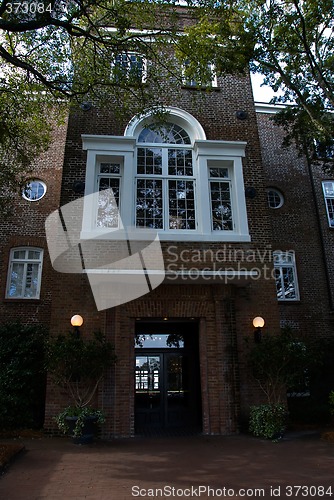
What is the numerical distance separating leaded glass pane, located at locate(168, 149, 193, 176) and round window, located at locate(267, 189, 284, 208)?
6275mm

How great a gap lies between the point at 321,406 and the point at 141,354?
575 centimetres

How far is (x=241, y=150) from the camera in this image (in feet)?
35.6

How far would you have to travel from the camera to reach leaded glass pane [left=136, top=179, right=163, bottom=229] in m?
10.1

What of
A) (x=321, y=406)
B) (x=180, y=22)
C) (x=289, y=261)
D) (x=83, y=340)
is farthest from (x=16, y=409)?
(x=180, y=22)

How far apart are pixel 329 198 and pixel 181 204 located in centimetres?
912

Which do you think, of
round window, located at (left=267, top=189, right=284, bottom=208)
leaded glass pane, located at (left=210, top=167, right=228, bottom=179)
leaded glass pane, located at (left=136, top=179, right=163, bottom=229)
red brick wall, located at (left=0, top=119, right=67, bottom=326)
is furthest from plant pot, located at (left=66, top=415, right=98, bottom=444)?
round window, located at (left=267, top=189, right=284, bottom=208)

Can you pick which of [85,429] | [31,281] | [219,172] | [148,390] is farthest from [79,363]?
[219,172]

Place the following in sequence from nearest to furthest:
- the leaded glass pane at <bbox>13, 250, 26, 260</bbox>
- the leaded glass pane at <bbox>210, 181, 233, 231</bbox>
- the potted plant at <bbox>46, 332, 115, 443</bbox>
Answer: the potted plant at <bbox>46, 332, 115, 443</bbox>
the leaded glass pane at <bbox>210, 181, 233, 231</bbox>
the leaded glass pane at <bbox>13, 250, 26, 260</bbox>

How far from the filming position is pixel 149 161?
10.8m

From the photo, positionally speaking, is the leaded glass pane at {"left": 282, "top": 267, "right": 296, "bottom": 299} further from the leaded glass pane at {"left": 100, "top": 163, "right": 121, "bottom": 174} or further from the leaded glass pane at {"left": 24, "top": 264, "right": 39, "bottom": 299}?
the leaded glass pane at {"left": 24, "top": 264, "right": 39, "bottom": 299}

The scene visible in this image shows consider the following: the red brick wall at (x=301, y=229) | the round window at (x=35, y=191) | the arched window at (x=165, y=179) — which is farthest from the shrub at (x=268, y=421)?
the round window at (x=35, y=191)

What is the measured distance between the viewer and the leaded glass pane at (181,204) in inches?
403

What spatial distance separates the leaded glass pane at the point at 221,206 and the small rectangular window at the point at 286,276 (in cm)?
522

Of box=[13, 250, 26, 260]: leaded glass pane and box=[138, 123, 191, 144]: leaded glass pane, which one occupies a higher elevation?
box=[138, 123, 191, 144]: leaded glass pane
